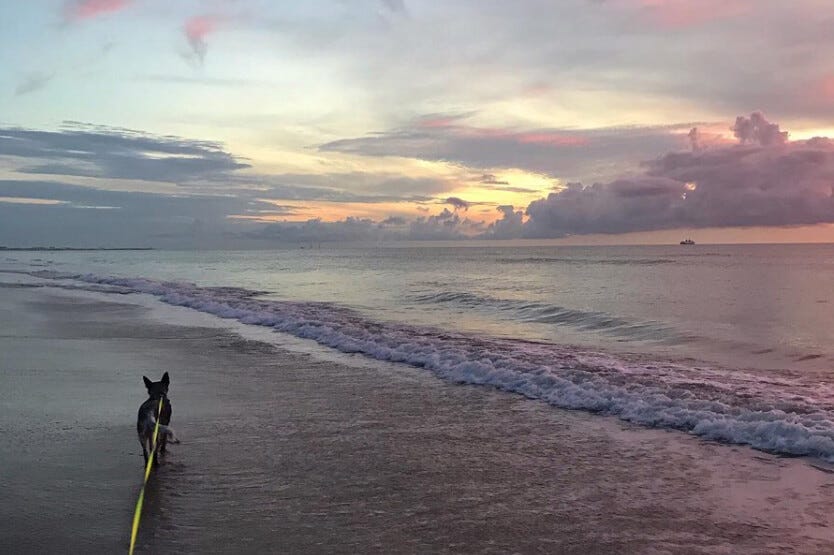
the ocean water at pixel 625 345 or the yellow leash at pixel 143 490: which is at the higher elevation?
the yellow leash at pixel 143 490

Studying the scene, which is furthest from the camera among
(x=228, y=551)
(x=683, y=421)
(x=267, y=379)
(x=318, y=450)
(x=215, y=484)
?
(x=267, y=379)

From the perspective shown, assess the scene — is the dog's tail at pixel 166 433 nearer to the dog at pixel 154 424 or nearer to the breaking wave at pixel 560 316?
the dog at pixel 154 424

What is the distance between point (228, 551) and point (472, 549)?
5.88ft

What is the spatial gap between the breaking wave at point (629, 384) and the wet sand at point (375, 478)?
1.63 feet

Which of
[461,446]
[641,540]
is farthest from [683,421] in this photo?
[641,540]

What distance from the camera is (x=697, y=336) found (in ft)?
65.5

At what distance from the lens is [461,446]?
7.79 meters

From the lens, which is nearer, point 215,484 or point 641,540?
point 641,540

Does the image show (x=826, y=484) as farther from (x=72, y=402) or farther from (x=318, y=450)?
(x=72, y=402)

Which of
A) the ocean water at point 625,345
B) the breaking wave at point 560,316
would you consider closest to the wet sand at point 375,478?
the ocean water at point 625,345

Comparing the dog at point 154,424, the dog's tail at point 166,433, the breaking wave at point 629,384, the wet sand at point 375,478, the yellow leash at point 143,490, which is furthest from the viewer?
the breaking wave at point 629,384

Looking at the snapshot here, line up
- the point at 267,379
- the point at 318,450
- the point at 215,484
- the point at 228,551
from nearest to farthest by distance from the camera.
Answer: the point at 228,551 < the point at 215,484 < the point at 318,450 < the point at 267,379

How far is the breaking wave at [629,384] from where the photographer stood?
27.6 feet

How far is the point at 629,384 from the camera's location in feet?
36.9
